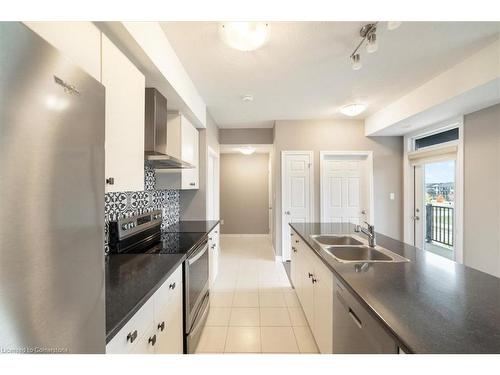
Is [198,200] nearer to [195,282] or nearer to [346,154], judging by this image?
[195,282]

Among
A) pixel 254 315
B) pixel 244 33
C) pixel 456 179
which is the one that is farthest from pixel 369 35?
pixel 254 315

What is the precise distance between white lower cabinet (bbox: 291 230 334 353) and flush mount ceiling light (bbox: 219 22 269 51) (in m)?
1.74

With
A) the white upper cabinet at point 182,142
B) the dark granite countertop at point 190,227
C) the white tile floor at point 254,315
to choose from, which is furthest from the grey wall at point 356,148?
the white upper cabinet at point 182,142

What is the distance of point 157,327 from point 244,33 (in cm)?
198

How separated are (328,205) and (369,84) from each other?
7.38ft

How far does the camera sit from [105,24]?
3.88ft

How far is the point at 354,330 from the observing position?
3.56ft

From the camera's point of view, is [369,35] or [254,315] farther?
[254,315]

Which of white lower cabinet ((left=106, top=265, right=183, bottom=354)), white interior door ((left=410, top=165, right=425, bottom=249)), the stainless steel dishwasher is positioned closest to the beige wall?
white interior door ((left=410, top=165, right=425, bottom=249))

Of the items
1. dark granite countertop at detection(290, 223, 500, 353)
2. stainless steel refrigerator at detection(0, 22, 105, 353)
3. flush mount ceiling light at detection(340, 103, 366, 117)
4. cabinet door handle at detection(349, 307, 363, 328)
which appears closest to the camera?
stainless steel refrigerator at detection(0, 22, 105, 353)

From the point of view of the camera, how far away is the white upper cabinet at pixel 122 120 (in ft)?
3.65

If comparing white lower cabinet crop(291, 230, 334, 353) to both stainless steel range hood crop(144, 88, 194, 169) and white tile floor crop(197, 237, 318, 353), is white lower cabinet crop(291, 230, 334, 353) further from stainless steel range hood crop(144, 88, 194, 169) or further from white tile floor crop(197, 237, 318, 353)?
stainless steel range hood crop(144, 88, 194, 169)

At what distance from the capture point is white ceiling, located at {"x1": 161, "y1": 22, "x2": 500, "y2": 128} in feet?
5.80

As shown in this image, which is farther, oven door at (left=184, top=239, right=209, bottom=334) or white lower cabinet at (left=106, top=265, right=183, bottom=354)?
oven door at (left=184, top=239, right=209, bottom=334)
